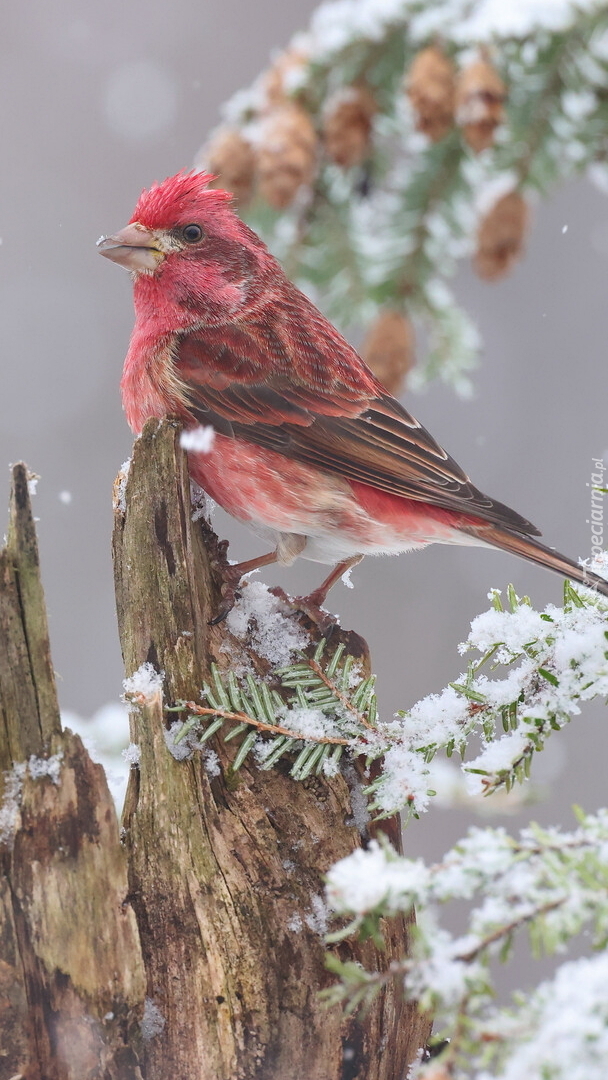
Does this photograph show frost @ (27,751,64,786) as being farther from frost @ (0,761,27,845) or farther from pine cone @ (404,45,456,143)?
pine cone @ (404,45,456,143)

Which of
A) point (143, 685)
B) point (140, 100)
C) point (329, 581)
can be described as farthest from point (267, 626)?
point (140, 100)

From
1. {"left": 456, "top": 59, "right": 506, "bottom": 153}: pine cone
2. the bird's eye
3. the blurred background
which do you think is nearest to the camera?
{"left": 456, "top": 59, "right": 506, "bottom": 153}: pine cone

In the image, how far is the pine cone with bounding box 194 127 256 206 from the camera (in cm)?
289

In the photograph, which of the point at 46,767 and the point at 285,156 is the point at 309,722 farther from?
the point at 285,156

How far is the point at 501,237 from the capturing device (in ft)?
8.50

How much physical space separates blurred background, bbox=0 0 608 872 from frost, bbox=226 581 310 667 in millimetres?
2606

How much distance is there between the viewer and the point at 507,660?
2146 mm

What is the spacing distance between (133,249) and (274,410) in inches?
25.6

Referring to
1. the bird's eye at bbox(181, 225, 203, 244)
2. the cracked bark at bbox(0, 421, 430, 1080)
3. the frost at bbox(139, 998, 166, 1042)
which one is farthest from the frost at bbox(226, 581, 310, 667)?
the bird's eye at bbox(181, 225, 203, 244)

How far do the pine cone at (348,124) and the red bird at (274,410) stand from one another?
1.51 feet

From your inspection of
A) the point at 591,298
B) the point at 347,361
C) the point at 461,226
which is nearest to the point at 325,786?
the point at 347,361

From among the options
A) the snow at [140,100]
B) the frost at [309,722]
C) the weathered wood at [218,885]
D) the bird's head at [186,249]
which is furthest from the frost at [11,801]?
the snow at [140,100]

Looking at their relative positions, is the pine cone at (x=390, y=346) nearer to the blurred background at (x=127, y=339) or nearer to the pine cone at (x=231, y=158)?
the pine cone at (x=231, y=158)

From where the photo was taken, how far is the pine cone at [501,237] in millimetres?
2596
